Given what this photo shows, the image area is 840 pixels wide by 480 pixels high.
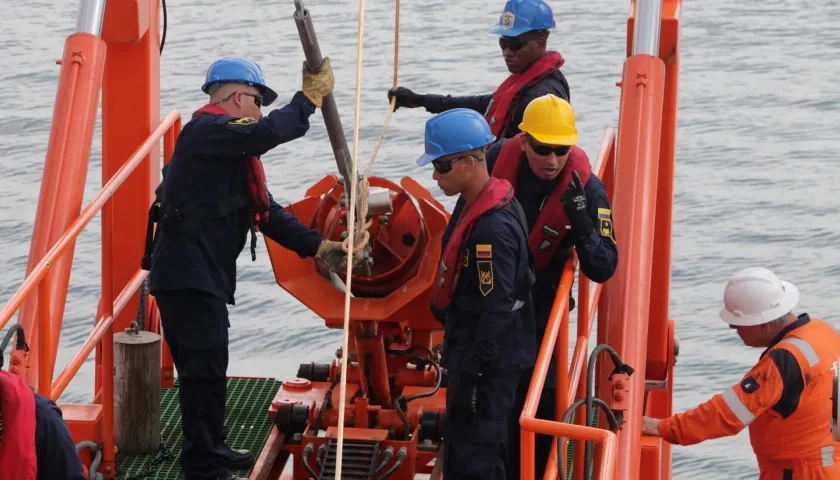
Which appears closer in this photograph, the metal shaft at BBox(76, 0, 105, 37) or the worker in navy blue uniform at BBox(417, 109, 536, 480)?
the worker in navy blue uniform at BBox(417, 109, 536, 480)

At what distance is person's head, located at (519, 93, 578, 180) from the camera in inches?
217

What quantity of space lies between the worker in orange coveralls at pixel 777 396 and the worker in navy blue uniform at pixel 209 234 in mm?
1562

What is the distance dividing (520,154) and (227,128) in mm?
1130

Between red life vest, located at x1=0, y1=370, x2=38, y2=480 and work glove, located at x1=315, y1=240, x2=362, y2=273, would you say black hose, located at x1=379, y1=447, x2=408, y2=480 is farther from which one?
red life vest, located at x1=0, y1=370, x2=38, y2=480

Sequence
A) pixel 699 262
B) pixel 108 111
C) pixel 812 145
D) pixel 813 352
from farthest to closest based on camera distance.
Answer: pixel 812 145
pixel 699 262
pixel 108 111
pixel 813 352

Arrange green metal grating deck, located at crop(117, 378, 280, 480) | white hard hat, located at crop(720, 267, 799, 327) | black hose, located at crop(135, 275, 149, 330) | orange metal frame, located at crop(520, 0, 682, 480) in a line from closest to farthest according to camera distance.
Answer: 1. orange metal frame, located at crop(520, 0, 682, 480)
2. white hard hat, located at crop(720, 267, 799, 327)
3. green metal grating deck, located at crop(117, 378, 280, 480)
4. black hose, located at crop(135, 275, 149, 330)

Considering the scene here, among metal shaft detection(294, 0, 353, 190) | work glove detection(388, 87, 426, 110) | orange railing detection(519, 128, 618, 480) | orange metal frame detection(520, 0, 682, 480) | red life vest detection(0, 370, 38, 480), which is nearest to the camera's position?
red life vest detection(0, 370, 38, 480)

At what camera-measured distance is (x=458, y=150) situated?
538cm

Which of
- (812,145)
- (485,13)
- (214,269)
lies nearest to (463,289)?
(214,269)

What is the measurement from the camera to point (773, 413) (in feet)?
19.1

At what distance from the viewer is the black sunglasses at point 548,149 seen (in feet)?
18.1

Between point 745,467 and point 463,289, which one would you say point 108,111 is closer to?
point 463,289

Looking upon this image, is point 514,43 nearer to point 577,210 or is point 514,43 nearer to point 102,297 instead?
point 577,210

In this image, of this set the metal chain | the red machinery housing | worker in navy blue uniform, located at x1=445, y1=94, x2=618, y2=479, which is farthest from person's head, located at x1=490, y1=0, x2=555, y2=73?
the metal chain
